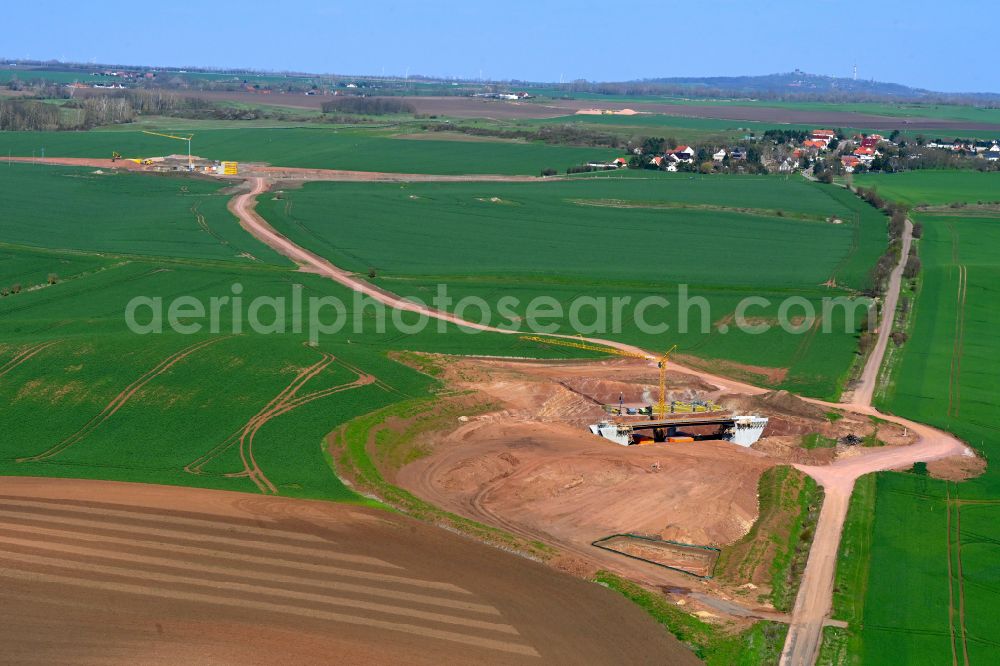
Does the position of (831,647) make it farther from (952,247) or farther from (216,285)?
(952,247)

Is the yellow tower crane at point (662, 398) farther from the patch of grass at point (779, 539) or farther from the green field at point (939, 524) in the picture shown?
the green field at point (939, 524)

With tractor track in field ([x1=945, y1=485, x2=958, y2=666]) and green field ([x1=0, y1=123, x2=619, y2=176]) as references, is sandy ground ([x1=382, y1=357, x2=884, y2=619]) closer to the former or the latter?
tractor track in field ([x1=945, y1=485, x2=958, y2=666])

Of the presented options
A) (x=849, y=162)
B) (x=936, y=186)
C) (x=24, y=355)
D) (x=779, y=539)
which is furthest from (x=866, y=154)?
(x=24, y=355)

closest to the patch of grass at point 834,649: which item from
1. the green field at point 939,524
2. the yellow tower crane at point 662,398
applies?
the green field at point 939,524

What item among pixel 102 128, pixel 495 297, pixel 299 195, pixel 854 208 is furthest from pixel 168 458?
pixel 102 128

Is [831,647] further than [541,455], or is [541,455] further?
[541,455]

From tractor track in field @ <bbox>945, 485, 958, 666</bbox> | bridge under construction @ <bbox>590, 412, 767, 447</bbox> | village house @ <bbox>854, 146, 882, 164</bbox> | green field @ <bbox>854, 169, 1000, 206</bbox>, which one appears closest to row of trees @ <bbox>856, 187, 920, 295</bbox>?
green field @ <bbox>854, 169, 1000, 206</bbox>
